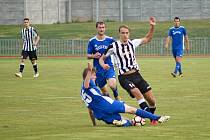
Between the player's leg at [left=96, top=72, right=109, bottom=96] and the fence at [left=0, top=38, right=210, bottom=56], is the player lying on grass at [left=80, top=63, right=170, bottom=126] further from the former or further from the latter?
the fence at [left=0, top=38, right=210, bottom=56]

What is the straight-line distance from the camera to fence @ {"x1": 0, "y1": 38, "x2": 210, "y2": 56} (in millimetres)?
50594

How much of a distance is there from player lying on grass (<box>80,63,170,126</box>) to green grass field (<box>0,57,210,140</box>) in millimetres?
207

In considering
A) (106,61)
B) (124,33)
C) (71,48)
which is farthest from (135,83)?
(71,48)

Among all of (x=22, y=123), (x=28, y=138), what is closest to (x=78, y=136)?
(x=28, y=138)

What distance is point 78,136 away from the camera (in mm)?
13055

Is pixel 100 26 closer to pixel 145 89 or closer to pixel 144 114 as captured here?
pixel 145 89

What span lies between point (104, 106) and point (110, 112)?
16 centimetres

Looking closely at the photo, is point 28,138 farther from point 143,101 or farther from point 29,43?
point 29,43

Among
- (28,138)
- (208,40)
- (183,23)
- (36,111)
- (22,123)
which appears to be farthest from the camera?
(183,23)

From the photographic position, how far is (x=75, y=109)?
18.8 meters

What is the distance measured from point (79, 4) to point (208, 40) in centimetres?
2238

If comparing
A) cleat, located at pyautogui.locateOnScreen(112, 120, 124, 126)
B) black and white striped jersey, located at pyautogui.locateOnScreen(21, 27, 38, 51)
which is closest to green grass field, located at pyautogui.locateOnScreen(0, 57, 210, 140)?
cleat, located at pyautogui.locateOnScreen(112, 120, 124, 126)

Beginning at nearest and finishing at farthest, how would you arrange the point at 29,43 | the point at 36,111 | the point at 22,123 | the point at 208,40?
the point at 22,123 → the point at 36,111 → the point at 29,43 → the point at 208,40

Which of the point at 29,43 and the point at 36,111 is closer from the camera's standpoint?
the point at 36,111
